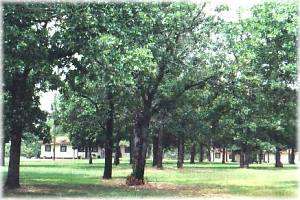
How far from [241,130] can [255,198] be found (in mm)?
46267

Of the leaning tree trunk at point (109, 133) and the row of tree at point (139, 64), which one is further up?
the row of tree at point (139, 64)

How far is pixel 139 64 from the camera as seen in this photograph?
20.9 metres

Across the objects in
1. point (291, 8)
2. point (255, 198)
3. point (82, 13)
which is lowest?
point (255, 198)

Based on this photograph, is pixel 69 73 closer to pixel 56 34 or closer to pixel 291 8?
pixel 56 34

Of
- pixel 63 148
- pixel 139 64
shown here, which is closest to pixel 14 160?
pixel 139 64

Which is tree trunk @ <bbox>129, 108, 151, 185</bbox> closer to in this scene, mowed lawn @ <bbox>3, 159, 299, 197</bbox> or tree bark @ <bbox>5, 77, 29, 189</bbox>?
mowed lawn @ <bbox>3, 159, 299, 197</bbox>

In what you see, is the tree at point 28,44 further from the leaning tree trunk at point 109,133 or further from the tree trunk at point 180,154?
the tree trunk at point 180,154

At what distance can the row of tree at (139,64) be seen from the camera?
19.6 meters

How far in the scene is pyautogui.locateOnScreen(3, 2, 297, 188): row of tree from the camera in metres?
19.6

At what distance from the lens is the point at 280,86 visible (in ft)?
97.3

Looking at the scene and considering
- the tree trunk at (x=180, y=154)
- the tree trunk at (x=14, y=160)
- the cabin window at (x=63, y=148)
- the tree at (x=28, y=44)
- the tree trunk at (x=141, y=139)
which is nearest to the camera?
the tree at (x=28, y=44)

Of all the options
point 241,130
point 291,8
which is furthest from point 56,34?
point 241,130

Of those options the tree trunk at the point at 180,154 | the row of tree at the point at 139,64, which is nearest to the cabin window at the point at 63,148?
the tree trunk at the point at 180,154

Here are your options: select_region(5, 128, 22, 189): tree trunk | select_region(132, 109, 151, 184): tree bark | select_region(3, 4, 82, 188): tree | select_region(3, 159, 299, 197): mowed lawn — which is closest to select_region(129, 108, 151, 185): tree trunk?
select_region(132, 109, 151, 184): tree bark
